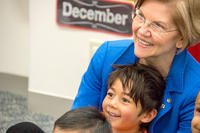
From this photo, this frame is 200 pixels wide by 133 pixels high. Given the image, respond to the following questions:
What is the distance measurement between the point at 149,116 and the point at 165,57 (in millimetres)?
193

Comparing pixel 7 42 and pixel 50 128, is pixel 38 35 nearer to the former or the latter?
pixel 7 42

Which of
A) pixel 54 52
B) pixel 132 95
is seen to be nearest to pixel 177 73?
pixel 132 95

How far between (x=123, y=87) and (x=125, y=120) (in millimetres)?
105

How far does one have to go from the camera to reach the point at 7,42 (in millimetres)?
2547

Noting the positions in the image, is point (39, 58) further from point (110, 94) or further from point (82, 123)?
point (82, 123)

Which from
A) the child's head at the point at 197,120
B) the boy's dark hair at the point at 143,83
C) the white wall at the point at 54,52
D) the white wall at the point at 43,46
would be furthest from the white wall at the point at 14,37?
the child's head at the point at 197,120

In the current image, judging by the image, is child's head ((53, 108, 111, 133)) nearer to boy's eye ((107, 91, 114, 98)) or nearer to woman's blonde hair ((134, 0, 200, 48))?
boy's eye ((107, 91, 114, 98))

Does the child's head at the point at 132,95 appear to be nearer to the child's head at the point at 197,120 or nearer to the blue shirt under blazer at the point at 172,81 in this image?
the blue shirt under blazer at the point at 172,81

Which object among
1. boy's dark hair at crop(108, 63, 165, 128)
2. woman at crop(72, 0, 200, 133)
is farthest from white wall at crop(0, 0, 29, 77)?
boy's dark hair at crop(108, 63, 165, 128)

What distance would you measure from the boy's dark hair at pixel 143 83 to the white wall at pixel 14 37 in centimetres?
110

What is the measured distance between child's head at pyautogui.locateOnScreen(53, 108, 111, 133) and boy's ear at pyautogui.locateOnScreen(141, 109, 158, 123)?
0.29 metres

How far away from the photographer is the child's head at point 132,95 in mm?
1438

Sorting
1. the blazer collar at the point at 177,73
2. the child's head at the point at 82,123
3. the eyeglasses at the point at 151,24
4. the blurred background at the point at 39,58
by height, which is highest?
the eyeglasses at the point at 151,24

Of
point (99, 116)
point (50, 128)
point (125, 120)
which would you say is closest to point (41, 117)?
point (50, 128)
